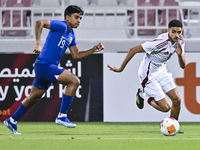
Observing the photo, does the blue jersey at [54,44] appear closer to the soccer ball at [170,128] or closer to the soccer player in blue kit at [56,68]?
the soccer player in blue kit at [56,68]

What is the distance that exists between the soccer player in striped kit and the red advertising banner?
80.9 inches

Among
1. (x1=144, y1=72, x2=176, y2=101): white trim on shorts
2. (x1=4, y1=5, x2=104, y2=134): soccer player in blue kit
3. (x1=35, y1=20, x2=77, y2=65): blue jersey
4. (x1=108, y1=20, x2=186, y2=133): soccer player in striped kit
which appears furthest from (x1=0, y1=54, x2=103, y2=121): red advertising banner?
(x1=35, y1=20, x2=77, y2=65): blue jersey

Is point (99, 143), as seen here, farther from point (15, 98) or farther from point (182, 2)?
point (182, 2)

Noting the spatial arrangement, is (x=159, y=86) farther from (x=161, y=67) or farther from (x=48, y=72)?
(x=48, y=72)

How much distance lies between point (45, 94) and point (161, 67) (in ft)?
10.6

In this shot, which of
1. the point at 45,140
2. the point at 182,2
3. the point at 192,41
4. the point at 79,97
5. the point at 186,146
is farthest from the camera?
the point at 182,2

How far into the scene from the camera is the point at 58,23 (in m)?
8.02

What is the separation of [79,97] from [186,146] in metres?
5.21

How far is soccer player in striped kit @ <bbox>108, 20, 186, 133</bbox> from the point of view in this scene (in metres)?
8.27

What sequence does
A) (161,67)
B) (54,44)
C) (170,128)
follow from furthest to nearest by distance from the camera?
(161,67)
(54,44)
(170,128)

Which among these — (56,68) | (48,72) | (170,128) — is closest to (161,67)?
(170,128)

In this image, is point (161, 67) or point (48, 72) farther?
point (161, 67)

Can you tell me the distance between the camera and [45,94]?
1132 centimetres

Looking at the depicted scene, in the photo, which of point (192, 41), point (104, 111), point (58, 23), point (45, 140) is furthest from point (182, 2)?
point (45, 140)
